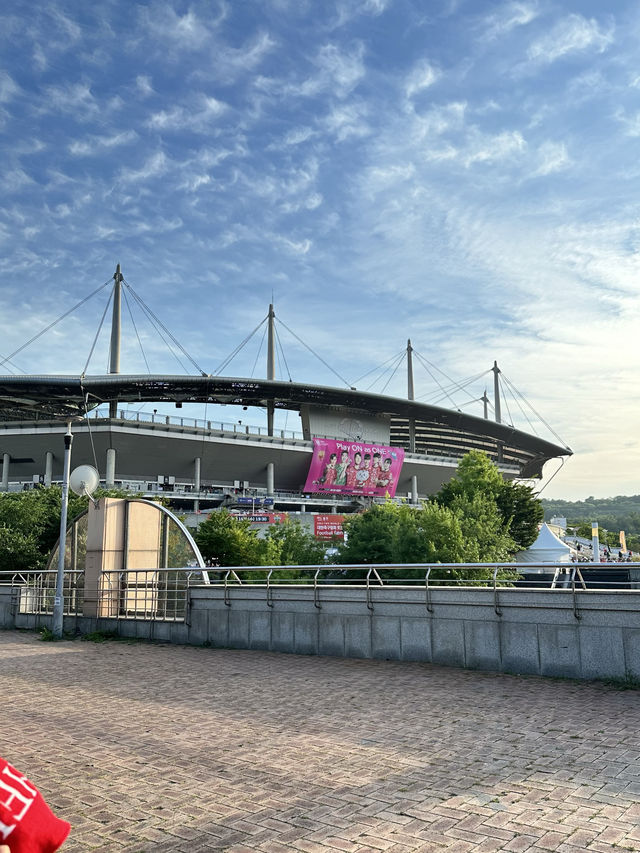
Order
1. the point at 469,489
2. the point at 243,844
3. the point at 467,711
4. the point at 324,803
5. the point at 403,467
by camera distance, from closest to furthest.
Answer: the point at 243,844
the point at 324,803
the point at 467,711
the point at 469,489
the point at 403,467

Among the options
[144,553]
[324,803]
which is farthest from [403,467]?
[324,803]

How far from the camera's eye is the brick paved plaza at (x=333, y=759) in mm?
4871

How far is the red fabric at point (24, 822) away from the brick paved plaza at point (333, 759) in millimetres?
3086

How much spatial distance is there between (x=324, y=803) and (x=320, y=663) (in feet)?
24.3

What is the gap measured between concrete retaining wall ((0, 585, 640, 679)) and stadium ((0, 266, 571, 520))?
169 ft

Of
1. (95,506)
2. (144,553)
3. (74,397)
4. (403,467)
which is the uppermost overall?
(74,397)

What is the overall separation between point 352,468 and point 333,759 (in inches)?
2930

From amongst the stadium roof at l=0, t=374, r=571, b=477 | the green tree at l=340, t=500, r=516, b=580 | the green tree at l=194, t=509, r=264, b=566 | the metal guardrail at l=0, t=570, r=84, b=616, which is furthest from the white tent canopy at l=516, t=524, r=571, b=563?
the metal guardrail at l=0, t=570, r=84, b=616

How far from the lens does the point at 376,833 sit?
4.81 m

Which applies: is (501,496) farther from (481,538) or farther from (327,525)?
(481,538)

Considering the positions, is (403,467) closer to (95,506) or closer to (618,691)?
(95,506)

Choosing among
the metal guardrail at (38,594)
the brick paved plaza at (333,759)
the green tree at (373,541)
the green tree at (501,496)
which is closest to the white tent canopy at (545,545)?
the green tree at (501,496)

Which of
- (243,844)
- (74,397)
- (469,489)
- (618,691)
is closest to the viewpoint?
(243,844)

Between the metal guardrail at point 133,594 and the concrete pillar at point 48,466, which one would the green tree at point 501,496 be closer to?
the metal guardrail at point 133,594
